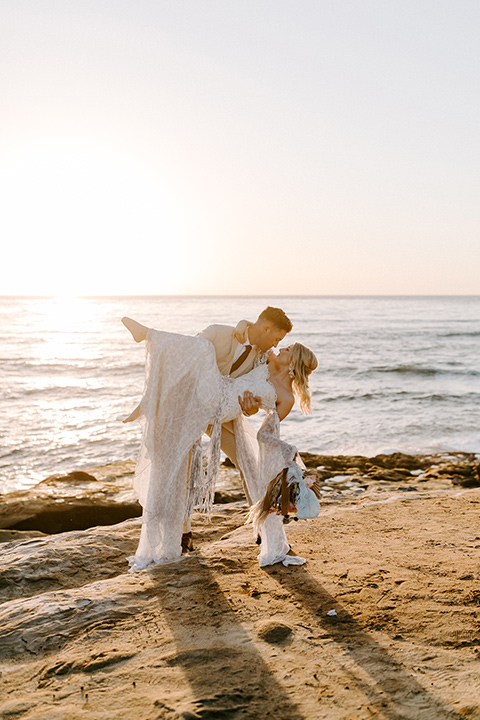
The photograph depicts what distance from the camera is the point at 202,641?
319 centimetres

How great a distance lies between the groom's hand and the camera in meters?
4.42

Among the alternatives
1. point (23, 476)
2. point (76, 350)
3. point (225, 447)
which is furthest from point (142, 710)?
point (76, 350)

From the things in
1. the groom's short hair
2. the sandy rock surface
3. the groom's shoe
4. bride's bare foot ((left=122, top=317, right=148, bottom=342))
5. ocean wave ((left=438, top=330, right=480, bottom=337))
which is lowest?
ocean wave ((left=438, top=330, right=480, bottom=337))

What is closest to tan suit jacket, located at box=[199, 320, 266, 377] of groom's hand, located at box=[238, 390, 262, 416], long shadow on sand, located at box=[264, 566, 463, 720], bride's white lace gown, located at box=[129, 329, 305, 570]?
bride's white lace gown, located at box=[129, 329, 305, 570]

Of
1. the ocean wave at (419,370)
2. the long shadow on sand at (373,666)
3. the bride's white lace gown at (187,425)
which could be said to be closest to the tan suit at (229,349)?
the bride's white lace gown at (187,425)

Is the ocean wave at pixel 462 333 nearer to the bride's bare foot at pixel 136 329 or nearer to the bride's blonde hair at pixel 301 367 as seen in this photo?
the bride's blonde hair at pixel 301 367

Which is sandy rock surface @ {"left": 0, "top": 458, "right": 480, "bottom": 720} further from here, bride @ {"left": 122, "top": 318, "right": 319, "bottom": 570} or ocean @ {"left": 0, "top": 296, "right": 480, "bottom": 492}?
ocean @ {"left": 0, "top": 296, "right": 480, "bottom": 492}

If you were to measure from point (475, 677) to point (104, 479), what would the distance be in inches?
269

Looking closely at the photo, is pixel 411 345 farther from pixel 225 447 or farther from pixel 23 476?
pixel 225 447

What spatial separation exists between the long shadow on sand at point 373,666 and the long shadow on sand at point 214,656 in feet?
1.35

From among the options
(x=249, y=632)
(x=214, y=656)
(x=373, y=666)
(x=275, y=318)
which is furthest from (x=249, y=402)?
(x=373, y=666)

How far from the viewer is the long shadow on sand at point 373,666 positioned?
8.23ft

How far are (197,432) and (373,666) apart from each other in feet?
6.90

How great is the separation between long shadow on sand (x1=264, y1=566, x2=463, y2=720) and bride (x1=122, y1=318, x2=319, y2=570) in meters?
0.63
